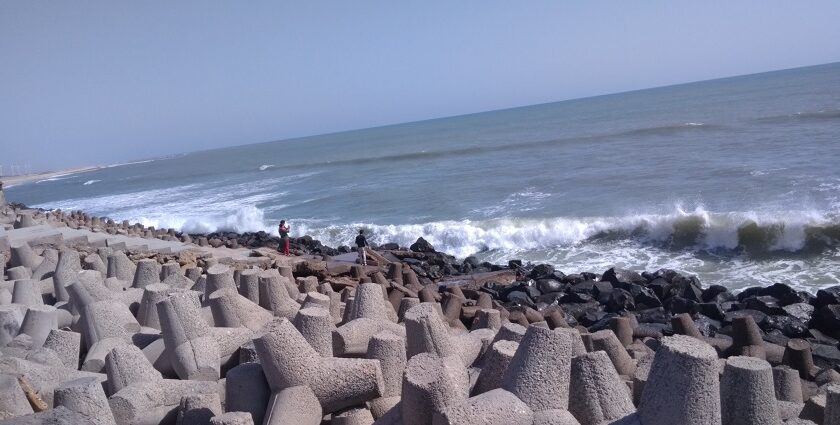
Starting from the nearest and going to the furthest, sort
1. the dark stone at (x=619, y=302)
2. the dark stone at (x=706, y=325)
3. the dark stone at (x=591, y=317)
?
the dark stone at (x=706, y=325), the dark stone at (x=591, y=317), the dark stone at (x=619, y=302)

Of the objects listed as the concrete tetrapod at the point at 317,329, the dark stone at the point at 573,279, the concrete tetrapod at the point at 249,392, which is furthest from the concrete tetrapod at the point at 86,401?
the dark stone at the point at 573,279

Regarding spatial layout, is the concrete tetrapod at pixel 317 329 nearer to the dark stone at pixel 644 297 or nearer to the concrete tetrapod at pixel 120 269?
the concrete tetrapod at pixel 120 269

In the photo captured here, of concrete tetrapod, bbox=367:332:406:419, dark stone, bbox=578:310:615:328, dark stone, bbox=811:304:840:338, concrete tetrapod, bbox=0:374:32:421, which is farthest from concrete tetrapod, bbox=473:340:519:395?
dark stone, bbox=811:304:840:338

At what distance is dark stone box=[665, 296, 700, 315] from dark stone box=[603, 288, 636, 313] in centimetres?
51

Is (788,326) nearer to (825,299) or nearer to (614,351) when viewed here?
(825,299)

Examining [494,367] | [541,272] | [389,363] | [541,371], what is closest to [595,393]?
[541,371]

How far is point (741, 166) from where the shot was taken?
2188 centimetres

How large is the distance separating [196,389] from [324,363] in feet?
2.45

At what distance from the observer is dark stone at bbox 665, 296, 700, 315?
8562mm

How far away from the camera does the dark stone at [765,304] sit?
8352 millimetres

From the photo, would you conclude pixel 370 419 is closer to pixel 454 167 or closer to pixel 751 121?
pixel 454 167

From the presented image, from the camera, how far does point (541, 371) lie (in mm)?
2711

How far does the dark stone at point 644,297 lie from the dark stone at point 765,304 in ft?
3.80

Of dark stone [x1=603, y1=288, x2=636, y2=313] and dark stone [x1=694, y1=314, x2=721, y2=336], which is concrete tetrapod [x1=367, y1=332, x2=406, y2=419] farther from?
dark stone [x1=603, y1=288, x2=636, y2=313]
